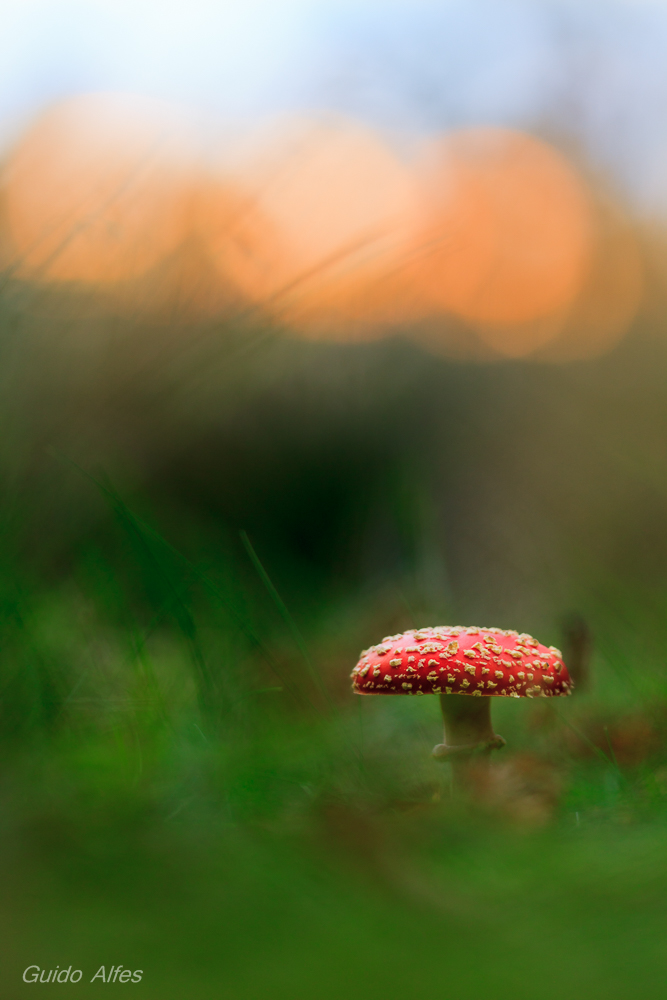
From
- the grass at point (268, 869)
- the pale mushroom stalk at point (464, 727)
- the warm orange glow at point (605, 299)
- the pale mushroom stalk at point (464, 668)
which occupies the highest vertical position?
the warm orange glow at point (605, 299)

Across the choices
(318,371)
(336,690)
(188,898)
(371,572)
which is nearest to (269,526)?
(318,371)

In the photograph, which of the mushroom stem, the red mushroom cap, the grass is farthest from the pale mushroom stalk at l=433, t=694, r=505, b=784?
the grass

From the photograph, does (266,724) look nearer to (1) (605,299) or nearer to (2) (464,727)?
(2) (464,727)

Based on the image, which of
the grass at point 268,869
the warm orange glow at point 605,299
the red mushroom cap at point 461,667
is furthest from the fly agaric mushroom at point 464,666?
the warm orange glow at point 605,299

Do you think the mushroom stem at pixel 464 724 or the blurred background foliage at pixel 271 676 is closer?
the blurred background foliage at pixel 271 676

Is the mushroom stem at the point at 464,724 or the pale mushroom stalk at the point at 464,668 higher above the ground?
the pale mushroom stalk at the point at 464,668

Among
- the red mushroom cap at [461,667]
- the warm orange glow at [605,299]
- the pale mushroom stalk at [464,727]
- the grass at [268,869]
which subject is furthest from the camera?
the warm orange glow at [605,299]

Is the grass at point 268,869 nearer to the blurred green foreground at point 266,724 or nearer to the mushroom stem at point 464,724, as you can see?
the blurred green foreground at point 266,724
